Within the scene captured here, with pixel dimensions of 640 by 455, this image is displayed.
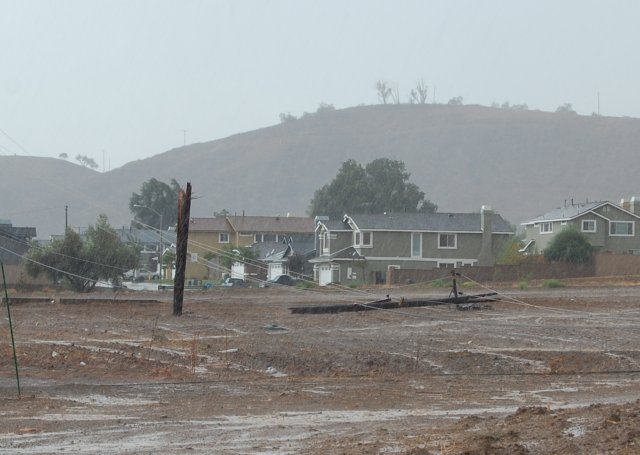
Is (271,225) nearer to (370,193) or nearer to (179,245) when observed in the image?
(370,193)

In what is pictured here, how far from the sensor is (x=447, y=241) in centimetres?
10269

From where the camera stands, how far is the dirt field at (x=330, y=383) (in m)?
14.7

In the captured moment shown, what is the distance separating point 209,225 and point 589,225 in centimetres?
4424

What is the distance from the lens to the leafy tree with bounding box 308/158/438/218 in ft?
492

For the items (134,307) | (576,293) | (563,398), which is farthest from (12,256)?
(563,398)

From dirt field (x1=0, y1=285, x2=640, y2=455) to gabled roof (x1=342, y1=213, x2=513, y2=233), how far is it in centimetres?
5430

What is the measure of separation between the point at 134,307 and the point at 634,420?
44.6 metres

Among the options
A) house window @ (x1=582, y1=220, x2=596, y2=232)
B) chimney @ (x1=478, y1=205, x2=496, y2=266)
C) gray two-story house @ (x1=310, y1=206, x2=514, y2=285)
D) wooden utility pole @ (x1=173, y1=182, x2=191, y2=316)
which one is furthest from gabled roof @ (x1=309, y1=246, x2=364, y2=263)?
wooden utility pole @ (x1=173, y1=182, x2=191, y2=316)

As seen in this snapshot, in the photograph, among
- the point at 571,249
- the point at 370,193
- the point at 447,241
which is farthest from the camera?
the point at 370,193

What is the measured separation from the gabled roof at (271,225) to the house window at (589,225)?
38731 mm

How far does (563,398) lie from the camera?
20469mm

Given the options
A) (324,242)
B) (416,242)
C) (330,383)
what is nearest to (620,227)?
(416,242)

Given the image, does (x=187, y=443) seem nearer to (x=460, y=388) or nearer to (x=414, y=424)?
(x=414, y=424)

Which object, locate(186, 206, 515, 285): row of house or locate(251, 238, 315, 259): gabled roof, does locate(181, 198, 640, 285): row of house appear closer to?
locate(186, 206, 515, 285): row of house
